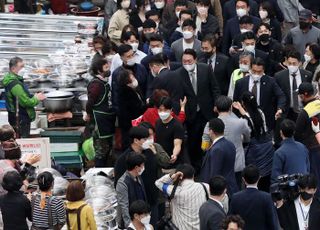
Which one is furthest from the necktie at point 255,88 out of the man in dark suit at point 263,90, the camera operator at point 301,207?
the camera operator at point 301,207

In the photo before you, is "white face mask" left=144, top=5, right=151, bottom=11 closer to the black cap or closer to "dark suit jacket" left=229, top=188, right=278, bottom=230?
the black cap

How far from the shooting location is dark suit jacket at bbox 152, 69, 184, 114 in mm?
16172

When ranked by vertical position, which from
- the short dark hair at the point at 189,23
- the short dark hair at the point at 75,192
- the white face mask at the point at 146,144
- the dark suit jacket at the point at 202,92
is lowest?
the dark suit jacket at the point at 202,92

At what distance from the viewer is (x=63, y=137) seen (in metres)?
16.8

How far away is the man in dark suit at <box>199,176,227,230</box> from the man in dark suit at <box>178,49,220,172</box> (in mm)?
3936

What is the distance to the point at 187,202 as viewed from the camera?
13.2 metres

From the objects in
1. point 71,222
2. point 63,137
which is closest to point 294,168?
point 71,222

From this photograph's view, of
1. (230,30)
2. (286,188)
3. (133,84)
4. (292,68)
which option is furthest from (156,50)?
(286,188)

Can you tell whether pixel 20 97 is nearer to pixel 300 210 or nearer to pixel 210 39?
pixel 210 39

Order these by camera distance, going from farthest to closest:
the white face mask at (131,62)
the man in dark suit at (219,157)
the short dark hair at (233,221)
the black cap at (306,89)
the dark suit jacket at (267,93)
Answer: the white face mask at (131,62) → the dark suit jacket at (267,93) → the black cap at (306,89) → the man in dark suit at (219,157) → the short dark hair at (233,221)

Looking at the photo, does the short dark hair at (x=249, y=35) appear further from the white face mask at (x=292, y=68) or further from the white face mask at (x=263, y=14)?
the white face mask at (x=263, y=14)

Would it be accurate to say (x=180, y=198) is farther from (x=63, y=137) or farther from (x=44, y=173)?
(x=63, y=137)

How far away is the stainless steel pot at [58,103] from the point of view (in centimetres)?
1734

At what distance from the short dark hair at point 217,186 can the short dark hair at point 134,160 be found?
1090 millimetres
